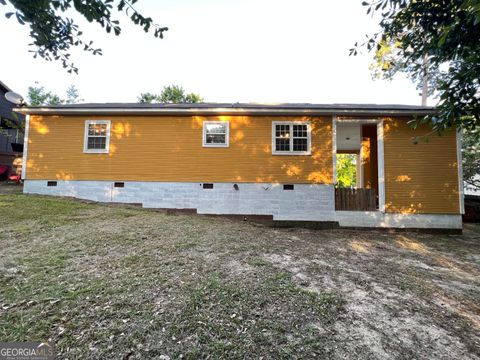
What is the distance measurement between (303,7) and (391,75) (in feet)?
63.4

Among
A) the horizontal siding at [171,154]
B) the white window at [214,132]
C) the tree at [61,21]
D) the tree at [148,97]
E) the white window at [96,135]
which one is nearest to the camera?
the tree at [61,21]

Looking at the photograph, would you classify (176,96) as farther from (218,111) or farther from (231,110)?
(231,110)

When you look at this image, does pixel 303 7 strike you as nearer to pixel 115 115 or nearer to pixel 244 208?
pixel 244 208

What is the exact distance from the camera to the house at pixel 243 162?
8719 millimetres

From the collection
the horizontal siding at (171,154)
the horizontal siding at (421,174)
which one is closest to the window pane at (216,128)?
the horizontal siding at (171,154)

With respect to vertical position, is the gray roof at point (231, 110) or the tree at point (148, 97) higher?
the tree at point (148, 97)

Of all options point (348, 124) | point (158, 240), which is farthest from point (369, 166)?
point (158, 240)

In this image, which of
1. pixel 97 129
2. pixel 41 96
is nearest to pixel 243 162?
pixel 97 129

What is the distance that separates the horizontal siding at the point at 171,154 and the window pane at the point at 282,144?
13.2 inches

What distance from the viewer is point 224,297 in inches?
123

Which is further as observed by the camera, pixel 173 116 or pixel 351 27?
pixel 173 116

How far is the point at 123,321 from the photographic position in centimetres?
258

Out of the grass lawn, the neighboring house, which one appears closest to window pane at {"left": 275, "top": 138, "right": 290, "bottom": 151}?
the grass lawn

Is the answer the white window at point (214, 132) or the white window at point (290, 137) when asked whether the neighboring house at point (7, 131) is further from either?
the white window at point (290, 137)
